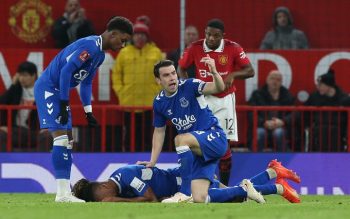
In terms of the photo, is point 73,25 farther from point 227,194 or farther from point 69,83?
point 227,194

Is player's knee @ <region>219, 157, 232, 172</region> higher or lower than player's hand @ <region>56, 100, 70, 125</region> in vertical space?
lower

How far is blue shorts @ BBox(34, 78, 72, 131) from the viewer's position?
13086 millimetres

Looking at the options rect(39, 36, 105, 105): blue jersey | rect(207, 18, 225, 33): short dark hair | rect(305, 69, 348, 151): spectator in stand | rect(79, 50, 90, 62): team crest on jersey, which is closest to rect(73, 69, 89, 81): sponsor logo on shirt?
rect(39, 36, 105, 105): blue jersey

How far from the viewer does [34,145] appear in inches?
650

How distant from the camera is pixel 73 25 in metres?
17.7

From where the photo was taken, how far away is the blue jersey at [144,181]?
1291cm

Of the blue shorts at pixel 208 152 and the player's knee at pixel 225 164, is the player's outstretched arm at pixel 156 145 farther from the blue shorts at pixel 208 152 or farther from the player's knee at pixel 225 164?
the player's knee at pixel 225 164

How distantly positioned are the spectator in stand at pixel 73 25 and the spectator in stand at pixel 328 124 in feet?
11.2

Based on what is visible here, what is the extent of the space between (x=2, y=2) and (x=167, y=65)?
6054mm

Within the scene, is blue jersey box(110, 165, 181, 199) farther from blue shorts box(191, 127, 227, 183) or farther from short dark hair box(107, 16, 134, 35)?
short dark hair box(107, 16, 134, 35)

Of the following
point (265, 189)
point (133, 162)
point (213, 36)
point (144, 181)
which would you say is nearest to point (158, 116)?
point (144, 181)

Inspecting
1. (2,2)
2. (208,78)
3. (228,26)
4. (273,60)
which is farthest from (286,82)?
(2,2)

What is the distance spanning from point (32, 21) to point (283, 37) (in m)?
3.65

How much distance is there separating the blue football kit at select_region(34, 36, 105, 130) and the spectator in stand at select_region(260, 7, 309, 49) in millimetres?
5109
